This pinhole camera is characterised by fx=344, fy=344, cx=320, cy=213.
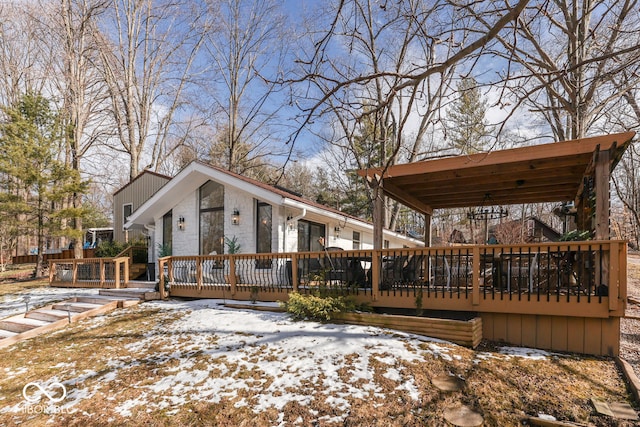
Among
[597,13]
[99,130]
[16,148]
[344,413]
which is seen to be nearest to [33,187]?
[16,148]

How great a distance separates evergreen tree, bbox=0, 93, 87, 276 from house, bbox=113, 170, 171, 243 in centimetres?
218

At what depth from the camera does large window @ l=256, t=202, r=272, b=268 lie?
9.95 metres

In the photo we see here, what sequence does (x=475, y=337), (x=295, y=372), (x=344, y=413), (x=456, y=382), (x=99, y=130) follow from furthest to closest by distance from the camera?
1. (x=99, y=130)
2. (x=475, y=337)
3. (x=295, y=372)
4. (x=456, y=382)
5. (x=344, y=413)

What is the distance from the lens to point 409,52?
15102 millimetres

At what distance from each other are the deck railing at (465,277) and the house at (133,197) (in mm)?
8397

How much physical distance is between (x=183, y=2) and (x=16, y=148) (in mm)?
10992

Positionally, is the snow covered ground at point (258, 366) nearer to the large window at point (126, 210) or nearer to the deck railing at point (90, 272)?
the deck railing at point (90, 272)

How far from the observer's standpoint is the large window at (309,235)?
10664 mm

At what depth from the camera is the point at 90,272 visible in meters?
11.7

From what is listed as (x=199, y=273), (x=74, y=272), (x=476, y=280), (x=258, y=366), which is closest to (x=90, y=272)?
(x=74, y=272)

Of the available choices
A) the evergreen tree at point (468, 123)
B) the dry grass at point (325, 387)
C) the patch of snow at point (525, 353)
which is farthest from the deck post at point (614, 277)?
the evergreen tree at point (468, 123)

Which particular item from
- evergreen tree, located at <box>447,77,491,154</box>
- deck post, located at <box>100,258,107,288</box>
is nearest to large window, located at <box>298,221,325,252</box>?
evergreen tree, located at <box>447,77,491,154</box>

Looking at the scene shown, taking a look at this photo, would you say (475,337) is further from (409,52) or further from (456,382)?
(409,52)

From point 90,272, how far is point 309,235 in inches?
298
